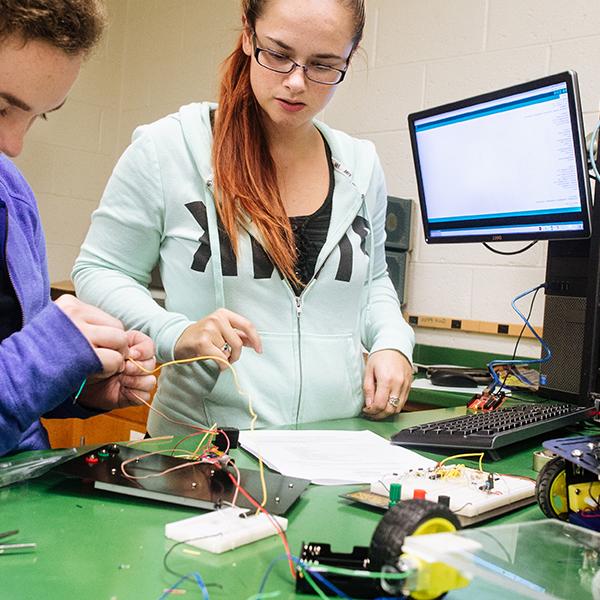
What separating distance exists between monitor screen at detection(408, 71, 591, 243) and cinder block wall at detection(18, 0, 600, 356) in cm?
55

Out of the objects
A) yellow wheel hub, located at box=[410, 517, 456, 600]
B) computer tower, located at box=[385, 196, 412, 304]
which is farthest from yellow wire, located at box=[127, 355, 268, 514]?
computer tower, located at box=[385, 196, 412, 304]

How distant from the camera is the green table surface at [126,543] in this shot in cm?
54

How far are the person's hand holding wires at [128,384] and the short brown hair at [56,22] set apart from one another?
0.38 meters

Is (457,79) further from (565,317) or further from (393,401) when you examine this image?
(393,401)

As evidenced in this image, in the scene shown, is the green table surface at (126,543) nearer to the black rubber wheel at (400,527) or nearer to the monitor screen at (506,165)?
the black rubber wheel at (400,527)

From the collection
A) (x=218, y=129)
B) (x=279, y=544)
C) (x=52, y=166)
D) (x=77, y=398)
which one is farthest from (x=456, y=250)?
(x=52, y=166)

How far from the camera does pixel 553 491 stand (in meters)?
0.76

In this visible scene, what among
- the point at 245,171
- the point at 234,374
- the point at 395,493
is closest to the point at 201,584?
the point at 395,493

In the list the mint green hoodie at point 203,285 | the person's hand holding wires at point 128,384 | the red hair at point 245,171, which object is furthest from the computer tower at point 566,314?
the person's hand holding wires at point 128,384

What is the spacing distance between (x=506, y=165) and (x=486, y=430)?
2.72 ft

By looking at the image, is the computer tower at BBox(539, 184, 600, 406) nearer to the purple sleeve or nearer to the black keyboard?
the black keyboard

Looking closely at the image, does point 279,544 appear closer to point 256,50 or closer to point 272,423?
point 272,423

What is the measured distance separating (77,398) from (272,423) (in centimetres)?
38

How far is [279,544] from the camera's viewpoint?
0.65 meters
